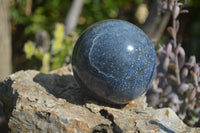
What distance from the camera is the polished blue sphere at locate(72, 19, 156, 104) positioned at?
6.72 feet

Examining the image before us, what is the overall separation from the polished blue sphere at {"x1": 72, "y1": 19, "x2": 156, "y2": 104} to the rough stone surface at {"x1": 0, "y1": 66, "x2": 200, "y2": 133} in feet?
0.51

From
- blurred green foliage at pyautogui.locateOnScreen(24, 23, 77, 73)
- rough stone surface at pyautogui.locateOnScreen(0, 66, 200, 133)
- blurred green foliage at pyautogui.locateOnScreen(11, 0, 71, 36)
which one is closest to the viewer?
rough stone surface at pyautogui.locateOnScreen(0, 66, 200, 133)

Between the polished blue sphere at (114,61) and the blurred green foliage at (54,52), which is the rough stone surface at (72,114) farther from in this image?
the blurred green foliage at (54,52)

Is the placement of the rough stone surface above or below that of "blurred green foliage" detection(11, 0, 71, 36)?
below

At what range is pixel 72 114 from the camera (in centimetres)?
207

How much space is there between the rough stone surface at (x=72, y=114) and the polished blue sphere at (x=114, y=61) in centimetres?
16

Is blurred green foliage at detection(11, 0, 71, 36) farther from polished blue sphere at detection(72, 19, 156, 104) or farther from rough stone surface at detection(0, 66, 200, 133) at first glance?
polished blue sphere at detection(72, 19, 156, 104)

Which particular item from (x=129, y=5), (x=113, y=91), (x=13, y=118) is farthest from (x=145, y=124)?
(x=129, y=5)

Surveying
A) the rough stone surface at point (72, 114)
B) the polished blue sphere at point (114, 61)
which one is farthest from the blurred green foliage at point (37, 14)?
the polished blue sphere at point (114, 61)

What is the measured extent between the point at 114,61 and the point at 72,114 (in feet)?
1.72

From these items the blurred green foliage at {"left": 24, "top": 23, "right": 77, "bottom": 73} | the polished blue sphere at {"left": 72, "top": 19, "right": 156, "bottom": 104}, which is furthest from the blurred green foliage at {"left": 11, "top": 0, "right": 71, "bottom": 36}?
the polished blue sphere at {"left": 72, "top": 19, "right": 156, "bottom": 104}

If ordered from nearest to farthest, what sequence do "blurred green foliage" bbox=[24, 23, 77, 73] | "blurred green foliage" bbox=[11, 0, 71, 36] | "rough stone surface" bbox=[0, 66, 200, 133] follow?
"rough stone surface" bbox=[0, 66, 200, 133]
"blurred green foliage" bbox=[24, 23, 77, 73]
"blurred green foliage" bbox=[11, 0, 71, 36]

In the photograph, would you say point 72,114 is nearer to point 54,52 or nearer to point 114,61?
point 114,61

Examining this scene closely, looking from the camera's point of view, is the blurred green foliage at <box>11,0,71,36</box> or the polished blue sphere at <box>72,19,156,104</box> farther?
the blurred green foliage at <box>11,0,71,36</box>
